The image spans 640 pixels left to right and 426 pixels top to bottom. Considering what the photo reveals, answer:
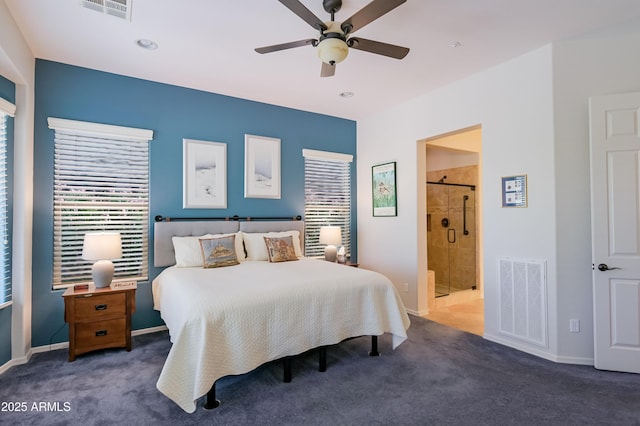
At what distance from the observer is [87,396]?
2.38 meters

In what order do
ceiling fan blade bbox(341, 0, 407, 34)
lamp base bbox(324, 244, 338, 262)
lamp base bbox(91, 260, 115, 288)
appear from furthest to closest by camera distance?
lamp base bbox(324, 244, 338, 262) → lamp base bbox(91, 260, 115, 288) → ceiling fan blade bbox(341, 0, 407, 34)

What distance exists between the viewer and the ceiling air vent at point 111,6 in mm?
2410

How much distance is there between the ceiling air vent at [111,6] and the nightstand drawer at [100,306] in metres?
2.50

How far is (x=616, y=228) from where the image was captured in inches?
106

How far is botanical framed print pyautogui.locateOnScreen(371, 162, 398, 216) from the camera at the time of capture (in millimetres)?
4715

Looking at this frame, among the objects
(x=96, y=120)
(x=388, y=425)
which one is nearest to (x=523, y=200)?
(x=388, y=425)

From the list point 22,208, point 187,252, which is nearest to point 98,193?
point 22,208

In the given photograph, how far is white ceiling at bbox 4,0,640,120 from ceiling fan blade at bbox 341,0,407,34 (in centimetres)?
36

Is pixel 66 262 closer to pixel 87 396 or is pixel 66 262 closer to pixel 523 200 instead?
pixel 87 396

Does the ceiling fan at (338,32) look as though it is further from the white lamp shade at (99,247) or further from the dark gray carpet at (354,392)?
the dark gray carpet at (354,392)

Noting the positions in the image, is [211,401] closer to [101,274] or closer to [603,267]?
[101,274]

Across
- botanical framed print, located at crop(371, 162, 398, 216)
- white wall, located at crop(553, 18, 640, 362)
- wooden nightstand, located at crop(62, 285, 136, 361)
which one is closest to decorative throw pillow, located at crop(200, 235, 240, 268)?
wooden nightstand, located at crop(62, 285, 136, 361)

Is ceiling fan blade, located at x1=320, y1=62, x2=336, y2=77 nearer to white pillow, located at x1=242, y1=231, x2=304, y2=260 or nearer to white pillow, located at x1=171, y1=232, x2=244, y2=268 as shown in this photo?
white pillow, located at x1=242, y1=231, x2=304, y2=260

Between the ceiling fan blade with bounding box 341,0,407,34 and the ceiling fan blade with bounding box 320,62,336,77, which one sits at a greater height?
the ceiling fan blade with bounding box 341,0,407,34
